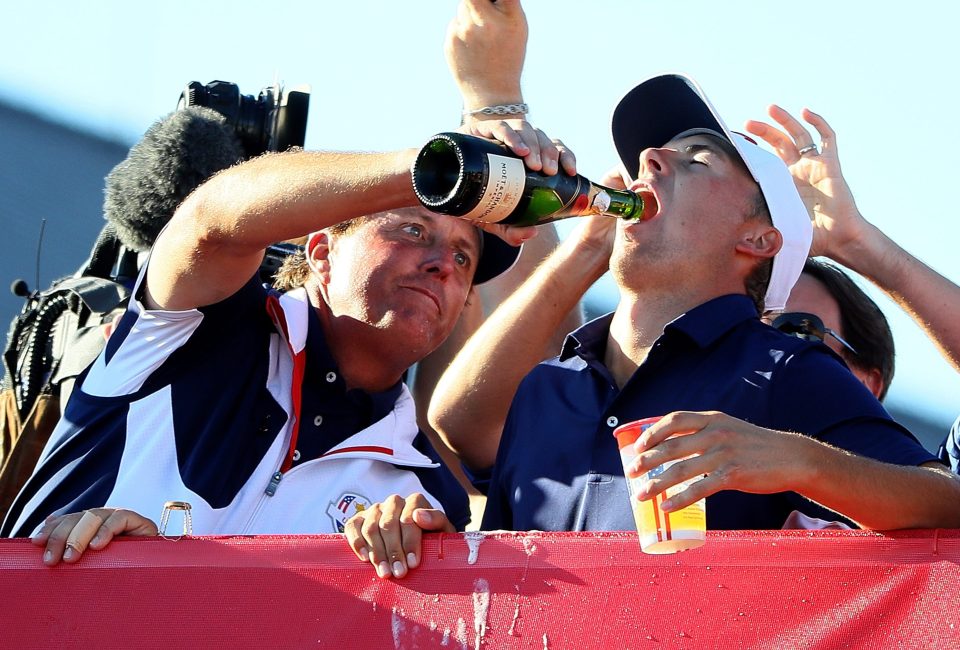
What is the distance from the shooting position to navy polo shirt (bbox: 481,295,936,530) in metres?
2.41

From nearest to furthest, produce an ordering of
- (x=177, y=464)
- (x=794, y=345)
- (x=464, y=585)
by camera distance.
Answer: (x=464, y=585), (x=794, y=345), (x=177, y=464)

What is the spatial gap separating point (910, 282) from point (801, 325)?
41cm

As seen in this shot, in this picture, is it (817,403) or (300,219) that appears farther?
(300,219)

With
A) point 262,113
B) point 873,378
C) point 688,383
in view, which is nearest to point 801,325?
point 873,378

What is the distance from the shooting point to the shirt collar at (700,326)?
2705mm

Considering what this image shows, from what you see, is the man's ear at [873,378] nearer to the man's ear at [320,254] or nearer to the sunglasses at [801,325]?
the sunglasses at [801,325]

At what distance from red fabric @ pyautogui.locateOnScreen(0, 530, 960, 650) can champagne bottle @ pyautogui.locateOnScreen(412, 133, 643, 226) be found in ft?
1.94

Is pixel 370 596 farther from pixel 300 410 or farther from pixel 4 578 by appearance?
pixel 300 410

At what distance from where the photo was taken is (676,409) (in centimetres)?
262

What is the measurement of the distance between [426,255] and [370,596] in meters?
1.30

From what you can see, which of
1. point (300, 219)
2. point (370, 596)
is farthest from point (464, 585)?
point (300, 219)

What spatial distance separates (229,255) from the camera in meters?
2.85

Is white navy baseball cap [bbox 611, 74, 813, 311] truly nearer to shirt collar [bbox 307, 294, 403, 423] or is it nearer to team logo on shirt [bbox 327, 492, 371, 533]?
shirt collar [bbox 307, 294, 403, 423]

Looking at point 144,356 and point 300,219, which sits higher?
point 300,219
